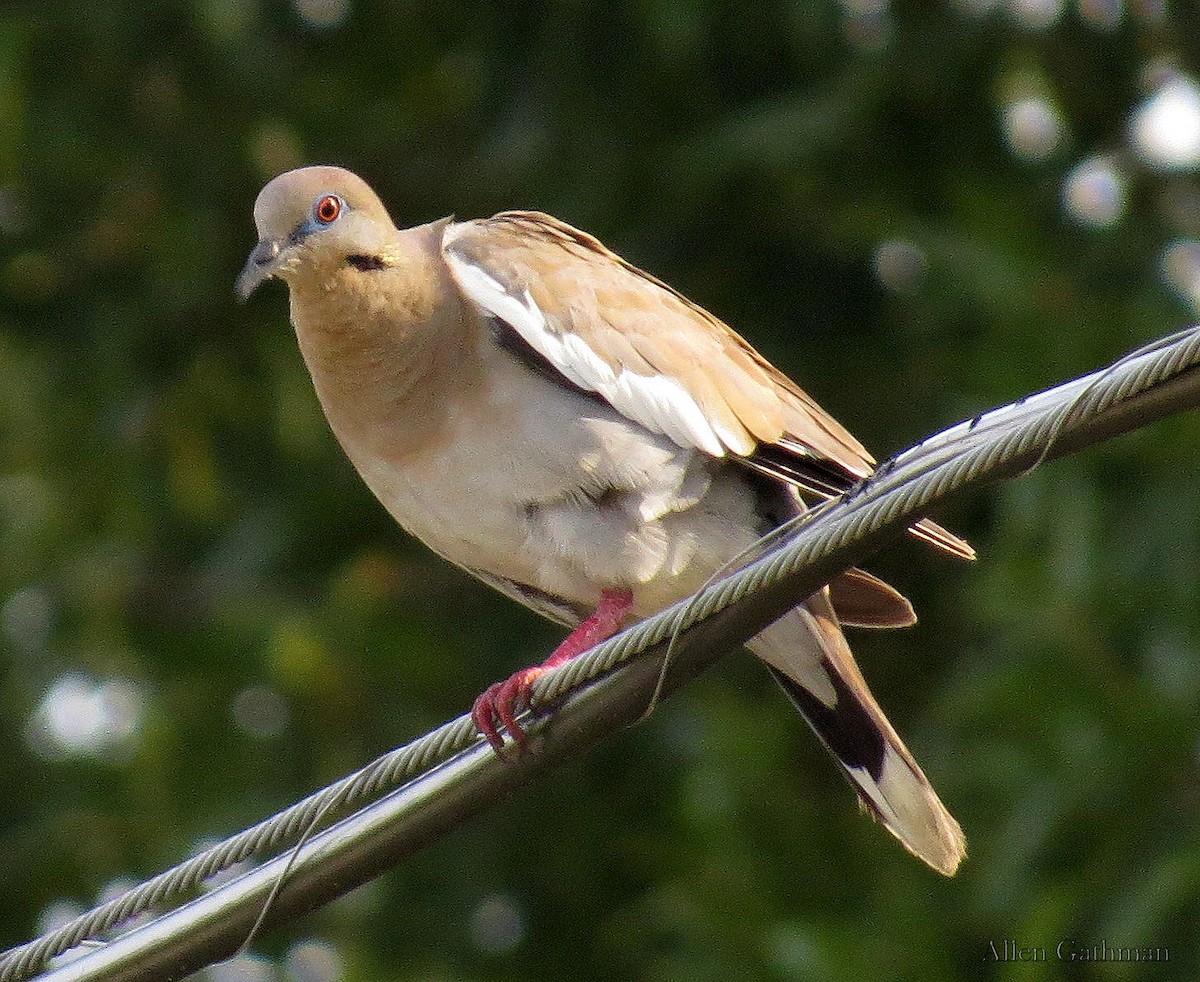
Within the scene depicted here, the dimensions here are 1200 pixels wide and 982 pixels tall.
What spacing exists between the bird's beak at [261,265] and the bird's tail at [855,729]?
1090mm

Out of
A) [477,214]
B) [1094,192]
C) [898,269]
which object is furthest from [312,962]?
[1094,192]

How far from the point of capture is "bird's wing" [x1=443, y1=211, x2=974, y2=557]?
3576 millimetres

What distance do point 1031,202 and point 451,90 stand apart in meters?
2.34

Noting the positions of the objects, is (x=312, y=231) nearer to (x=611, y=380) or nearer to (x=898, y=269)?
(x=611, y=380)

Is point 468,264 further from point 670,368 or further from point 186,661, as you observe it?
point 186,661

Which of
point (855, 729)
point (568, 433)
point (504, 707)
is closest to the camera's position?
point (504, 707)

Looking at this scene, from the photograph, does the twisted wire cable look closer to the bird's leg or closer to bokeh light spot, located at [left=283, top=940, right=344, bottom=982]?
the bird's leg

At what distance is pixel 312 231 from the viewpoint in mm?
3689

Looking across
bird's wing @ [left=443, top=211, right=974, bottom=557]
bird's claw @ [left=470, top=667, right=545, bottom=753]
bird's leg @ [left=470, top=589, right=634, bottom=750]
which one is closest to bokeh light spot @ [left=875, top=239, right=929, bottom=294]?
bird's wing @ [left=443, top=211, right=974, bottom=557]

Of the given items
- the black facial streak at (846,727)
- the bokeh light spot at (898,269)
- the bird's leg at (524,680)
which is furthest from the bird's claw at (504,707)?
the bokeh light spot at (898,269)

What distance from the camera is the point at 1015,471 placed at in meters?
2.35

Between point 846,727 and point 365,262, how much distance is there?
1.24 meters

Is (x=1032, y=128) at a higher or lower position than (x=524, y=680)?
lower

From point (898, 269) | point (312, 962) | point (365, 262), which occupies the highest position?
point (365, 262)
